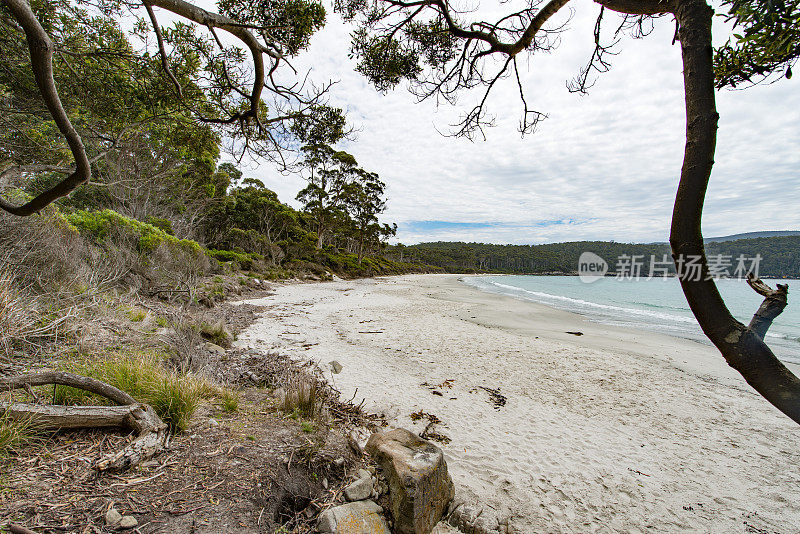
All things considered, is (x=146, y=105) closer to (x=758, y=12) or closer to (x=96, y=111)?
(x=96, y=111)

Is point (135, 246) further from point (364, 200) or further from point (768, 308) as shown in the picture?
point (364, 200)

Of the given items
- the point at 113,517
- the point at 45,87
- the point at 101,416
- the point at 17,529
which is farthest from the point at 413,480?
the point at 45,87

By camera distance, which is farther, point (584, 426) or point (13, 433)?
point (584, 426)

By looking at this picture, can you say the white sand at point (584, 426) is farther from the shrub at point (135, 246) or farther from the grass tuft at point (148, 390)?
the shrub at point (135, 246)

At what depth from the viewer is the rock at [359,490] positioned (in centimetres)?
243

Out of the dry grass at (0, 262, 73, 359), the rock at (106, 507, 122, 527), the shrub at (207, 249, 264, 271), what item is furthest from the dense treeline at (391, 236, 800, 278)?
the rock at (106, 507, 122, 527)

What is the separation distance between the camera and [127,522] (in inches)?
69.1

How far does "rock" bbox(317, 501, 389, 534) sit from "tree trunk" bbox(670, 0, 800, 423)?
232 cm

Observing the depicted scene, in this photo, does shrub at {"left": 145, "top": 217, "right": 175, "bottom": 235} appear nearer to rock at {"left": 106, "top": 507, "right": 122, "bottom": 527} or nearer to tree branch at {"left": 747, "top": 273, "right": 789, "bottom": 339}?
rock at {"left": 106, "top": 507, "right": 122, "bottom": 527}

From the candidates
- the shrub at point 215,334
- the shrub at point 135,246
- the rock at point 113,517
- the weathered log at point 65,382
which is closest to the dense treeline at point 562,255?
the shrub at point 135,246

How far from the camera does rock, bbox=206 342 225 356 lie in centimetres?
541

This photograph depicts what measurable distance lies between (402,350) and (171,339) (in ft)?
15.1

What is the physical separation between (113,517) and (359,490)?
152 cm

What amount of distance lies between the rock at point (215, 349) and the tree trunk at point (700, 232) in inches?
241
